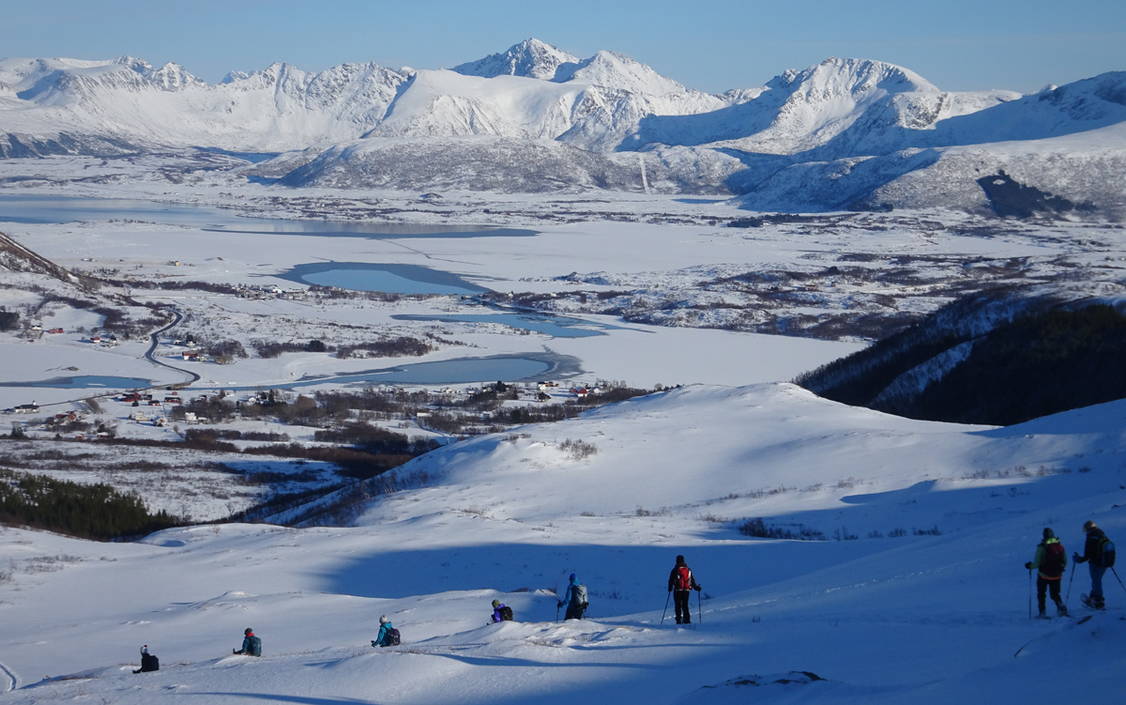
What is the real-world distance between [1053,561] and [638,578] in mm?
7375

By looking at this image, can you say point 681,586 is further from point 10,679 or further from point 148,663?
point 10,679

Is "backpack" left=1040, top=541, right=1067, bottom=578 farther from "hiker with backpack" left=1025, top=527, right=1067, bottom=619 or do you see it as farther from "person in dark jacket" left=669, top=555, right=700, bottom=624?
"person in dark jacket" left=669, top=555, right=700, bottom=624

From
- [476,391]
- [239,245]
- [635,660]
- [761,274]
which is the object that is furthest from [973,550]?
[239,245]

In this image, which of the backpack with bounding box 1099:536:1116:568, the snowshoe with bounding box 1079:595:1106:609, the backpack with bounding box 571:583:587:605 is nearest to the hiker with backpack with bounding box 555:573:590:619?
the backpack with bounding box 571:583:587:605

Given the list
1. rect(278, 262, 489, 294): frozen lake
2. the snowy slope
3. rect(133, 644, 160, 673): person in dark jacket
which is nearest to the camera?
the snowy slope

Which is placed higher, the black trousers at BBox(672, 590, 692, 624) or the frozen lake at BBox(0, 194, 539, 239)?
the frozen lake at BBox(0, 194, 539, 239)

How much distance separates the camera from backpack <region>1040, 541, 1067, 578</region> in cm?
939

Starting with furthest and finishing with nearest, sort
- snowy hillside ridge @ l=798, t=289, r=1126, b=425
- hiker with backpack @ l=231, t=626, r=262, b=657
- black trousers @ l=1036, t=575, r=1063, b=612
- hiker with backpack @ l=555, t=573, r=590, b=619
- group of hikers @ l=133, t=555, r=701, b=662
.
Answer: snowy hillside ridge @ l=798, t=289, r=1126, b=425 < hiker with backpack @ l=555, t=573, r=590, b=619 < hiker with backpack @ l=231, t=626, r=262, b=657 < group of hikers @ l=133, t=555, r=701, b=662 < black trousers @ l=1036, t=575, r=1063, b=612

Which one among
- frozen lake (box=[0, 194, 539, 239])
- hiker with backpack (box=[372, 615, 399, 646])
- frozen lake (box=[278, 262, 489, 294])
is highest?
frozen lake (box=[0, 194, 539, 239])

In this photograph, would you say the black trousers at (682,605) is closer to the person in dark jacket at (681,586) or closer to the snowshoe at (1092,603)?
the person in dark jacket at (681,586)

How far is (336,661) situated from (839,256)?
9551 centimetres

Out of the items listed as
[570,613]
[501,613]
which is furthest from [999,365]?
[501,613]

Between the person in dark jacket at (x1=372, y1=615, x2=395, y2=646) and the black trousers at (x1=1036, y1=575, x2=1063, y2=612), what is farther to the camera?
the person in dark jacket at (x1=372, y1=615, x2=395, y2=646)

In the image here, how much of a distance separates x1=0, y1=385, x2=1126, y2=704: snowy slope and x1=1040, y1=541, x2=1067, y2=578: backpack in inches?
18.7
